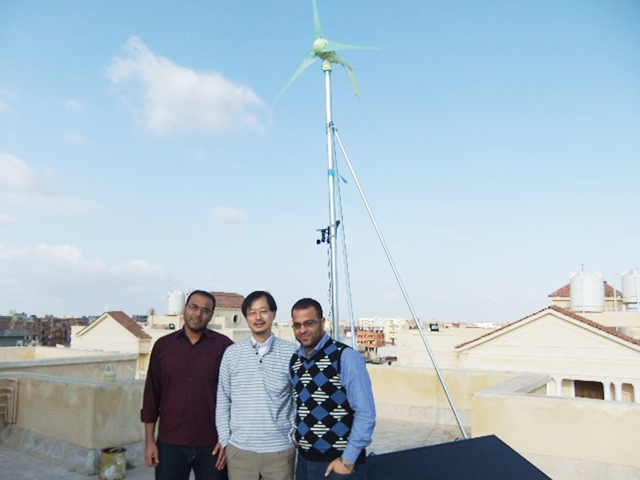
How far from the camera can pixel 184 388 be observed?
12.2ft

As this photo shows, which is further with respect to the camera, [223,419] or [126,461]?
[126,461]

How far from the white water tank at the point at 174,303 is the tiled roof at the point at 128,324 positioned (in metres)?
3.00

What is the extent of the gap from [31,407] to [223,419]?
5402 millimetres

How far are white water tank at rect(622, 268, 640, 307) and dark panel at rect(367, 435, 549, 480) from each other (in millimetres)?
31621

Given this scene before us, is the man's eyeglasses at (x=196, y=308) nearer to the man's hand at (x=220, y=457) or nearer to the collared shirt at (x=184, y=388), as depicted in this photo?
the collared shirt at (x=184, y=388)

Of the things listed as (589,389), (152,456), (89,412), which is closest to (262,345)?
(152,456)

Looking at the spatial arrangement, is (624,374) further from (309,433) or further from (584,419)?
(309,433)

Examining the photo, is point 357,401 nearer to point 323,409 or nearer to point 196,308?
point 323,409

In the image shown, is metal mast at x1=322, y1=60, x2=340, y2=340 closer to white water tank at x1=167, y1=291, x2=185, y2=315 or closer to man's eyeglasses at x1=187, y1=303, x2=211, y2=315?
man's eyeglasses at x1=187, y1=303, x2=211, y2=315

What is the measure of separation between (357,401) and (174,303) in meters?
38.1

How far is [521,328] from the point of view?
75.2 ft

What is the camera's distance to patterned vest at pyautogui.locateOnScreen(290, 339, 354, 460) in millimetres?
2949

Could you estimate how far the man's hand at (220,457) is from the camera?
11.7 feet

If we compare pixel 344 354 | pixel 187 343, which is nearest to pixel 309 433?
pixel 344 354
